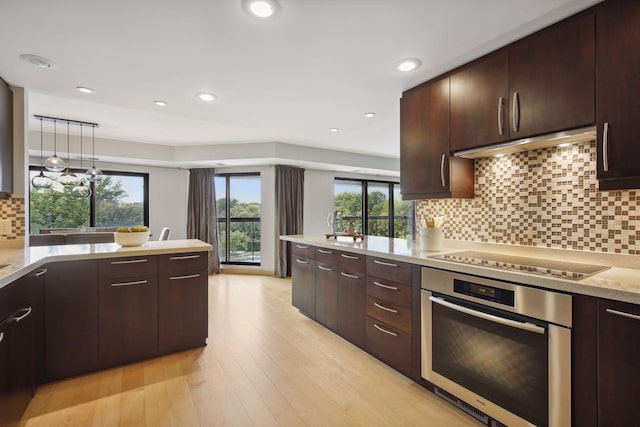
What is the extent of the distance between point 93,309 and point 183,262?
69 centimetres

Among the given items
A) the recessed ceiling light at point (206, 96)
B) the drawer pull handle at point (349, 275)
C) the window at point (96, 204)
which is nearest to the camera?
the drawer pull handle at point (349, 275)

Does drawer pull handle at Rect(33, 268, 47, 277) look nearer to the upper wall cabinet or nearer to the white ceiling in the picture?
the white ceiling

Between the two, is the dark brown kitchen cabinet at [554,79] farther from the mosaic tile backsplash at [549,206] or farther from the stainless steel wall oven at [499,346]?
the stainless steel wall oven at [499,346]

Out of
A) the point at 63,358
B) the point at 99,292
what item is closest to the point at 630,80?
the point at 99,292

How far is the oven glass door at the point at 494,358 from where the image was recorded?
147cm

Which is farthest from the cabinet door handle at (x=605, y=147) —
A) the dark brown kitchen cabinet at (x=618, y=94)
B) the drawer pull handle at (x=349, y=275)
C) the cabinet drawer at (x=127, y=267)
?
the cabinet drawer at (x=127, y=267)

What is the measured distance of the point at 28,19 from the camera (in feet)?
5.59

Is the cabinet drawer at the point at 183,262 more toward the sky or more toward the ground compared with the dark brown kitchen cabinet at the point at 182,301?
more toward the sky

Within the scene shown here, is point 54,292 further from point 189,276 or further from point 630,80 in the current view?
point 630,80

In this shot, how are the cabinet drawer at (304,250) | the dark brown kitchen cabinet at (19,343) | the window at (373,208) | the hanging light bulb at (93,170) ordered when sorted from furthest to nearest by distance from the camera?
the window at (373,208), the hanging light bulb at (93,170), the cabinet drawer at (304,250), the dark brown kitchen cabinet at (19,343)

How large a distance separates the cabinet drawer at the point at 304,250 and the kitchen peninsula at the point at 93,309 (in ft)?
3.59

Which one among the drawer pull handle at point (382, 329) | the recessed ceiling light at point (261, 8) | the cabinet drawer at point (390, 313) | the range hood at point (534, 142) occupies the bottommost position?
the drawer pull handle at point (382, 329)

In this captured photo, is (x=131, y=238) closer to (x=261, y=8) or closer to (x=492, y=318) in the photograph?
(x=261, y=8)

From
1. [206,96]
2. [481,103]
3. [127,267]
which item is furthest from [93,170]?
[481,103]
